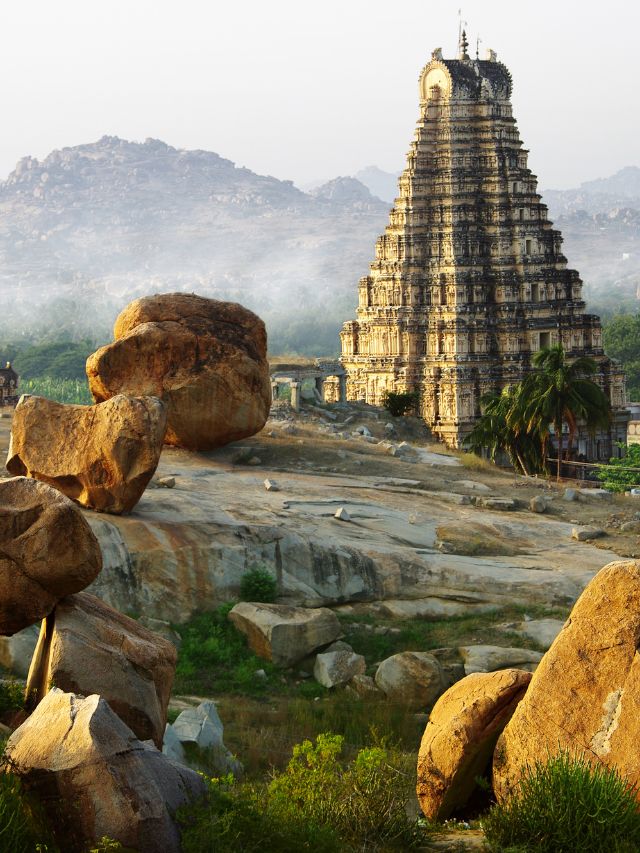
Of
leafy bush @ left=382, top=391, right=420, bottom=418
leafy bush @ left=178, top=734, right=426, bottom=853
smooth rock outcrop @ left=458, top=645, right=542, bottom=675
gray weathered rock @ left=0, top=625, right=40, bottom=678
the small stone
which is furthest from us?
leafy bush @ left=382, top=391, right=420, bottom=418

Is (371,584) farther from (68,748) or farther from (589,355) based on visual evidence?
(589,355)

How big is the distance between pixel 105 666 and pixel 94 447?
319 inches

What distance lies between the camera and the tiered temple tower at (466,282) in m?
55.4

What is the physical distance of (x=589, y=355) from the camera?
186 feet

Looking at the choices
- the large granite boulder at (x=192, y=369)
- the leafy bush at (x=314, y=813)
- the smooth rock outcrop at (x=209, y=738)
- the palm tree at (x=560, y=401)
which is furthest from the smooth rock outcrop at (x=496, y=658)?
the palm tree at (x=560, y=401)

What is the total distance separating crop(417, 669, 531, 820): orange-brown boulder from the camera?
498 inches

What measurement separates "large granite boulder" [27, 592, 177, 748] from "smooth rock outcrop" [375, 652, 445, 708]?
5375 mm

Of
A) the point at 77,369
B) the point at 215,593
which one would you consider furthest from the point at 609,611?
the point at 77,369

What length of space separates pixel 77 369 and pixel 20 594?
296 feet

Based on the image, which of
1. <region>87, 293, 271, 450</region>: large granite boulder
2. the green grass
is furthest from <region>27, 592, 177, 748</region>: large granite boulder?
the green grass

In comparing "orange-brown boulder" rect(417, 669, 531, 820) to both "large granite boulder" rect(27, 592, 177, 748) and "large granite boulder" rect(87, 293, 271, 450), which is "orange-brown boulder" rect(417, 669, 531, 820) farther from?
"large granite boulder" rect(87, 293, 271, 450)

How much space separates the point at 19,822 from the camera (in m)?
9.85

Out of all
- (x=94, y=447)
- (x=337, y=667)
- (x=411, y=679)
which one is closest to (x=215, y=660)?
(x=337, y=667)

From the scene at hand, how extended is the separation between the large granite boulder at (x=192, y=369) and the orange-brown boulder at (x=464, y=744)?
13965mm
